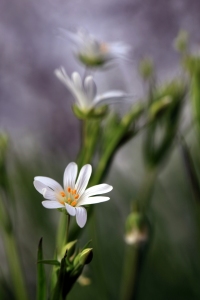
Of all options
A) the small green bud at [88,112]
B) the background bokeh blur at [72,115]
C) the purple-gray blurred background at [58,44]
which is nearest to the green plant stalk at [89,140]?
the small green bud at [88,112]

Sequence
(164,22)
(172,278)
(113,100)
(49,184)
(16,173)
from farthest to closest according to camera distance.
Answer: (164,22) < (16,173) < (172,278) < (113,100) < (49,184)

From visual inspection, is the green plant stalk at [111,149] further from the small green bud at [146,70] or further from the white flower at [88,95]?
the small green bud at [146,70]

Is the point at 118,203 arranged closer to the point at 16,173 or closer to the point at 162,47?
the point at 16,173

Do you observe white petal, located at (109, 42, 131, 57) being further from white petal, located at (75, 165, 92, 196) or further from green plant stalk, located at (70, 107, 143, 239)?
white petal, located at (75, 165, 92, 196)

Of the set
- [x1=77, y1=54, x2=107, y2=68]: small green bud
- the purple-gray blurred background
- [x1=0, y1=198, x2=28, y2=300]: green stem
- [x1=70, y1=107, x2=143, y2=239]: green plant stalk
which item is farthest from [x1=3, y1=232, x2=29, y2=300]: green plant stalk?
the purple-gray blurred background

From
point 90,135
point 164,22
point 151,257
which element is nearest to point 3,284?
point 90,135

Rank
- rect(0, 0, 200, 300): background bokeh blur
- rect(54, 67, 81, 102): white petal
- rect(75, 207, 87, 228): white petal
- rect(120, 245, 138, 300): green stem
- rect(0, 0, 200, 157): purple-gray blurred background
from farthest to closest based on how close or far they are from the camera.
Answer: rect(0, 0, 200, 157): purple-gray blurred background < rect(0, 0, 200, 300): background bokeh blur < rect(120, 245, 138, 300): green stem < rect(54, 67, 81, 102): white petal < rect(75, 207, 87, 228): white petal

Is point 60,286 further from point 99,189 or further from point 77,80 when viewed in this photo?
point 77,80
